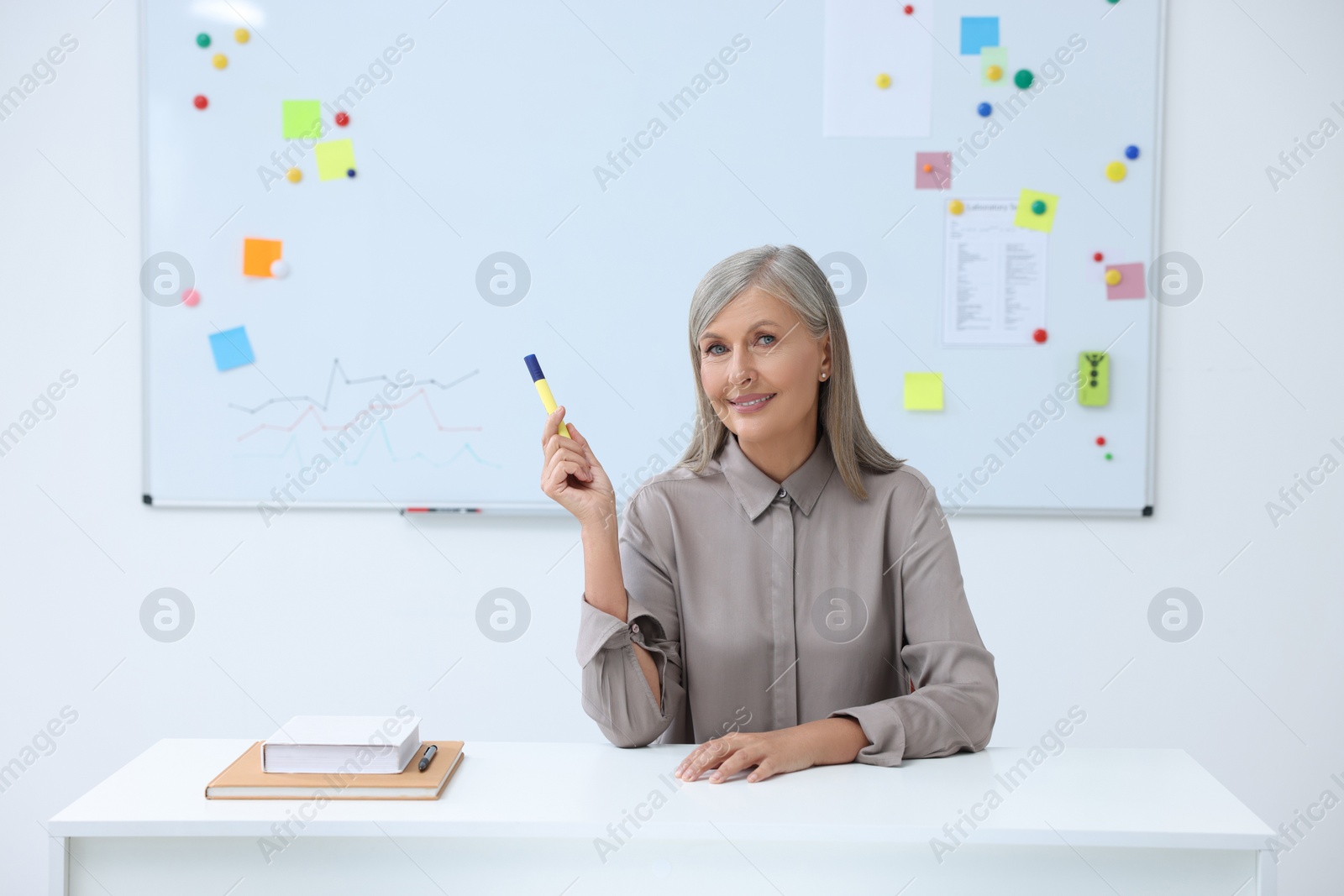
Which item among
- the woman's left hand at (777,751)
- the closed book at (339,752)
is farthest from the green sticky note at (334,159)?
the woman's left hand at (777,751)

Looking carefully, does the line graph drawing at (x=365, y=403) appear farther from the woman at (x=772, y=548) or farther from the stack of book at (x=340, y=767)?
the stack of book at (x=340, y=767)

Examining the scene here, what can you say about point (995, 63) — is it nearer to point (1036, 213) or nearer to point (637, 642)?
point (1036, 213)

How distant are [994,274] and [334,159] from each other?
1640 millimetres

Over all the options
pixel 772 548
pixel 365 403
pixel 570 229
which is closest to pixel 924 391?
pixel 570 229

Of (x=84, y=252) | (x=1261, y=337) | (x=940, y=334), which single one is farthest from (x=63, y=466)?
(x=1261, y=337)

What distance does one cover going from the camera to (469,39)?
7.82 ft

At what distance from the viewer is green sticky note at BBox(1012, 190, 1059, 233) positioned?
2350 millimetres

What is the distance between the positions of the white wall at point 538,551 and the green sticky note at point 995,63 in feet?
0.81

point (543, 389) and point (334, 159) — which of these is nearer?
point (543, 389)

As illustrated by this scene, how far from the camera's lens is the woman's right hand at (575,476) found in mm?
1334

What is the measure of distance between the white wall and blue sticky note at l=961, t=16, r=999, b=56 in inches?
10.2

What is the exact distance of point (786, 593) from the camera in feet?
4.75

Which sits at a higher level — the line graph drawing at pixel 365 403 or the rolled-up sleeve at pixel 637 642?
the line graph drawing at pixel 365 403

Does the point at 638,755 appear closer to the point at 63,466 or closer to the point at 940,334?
the point at 940,334
